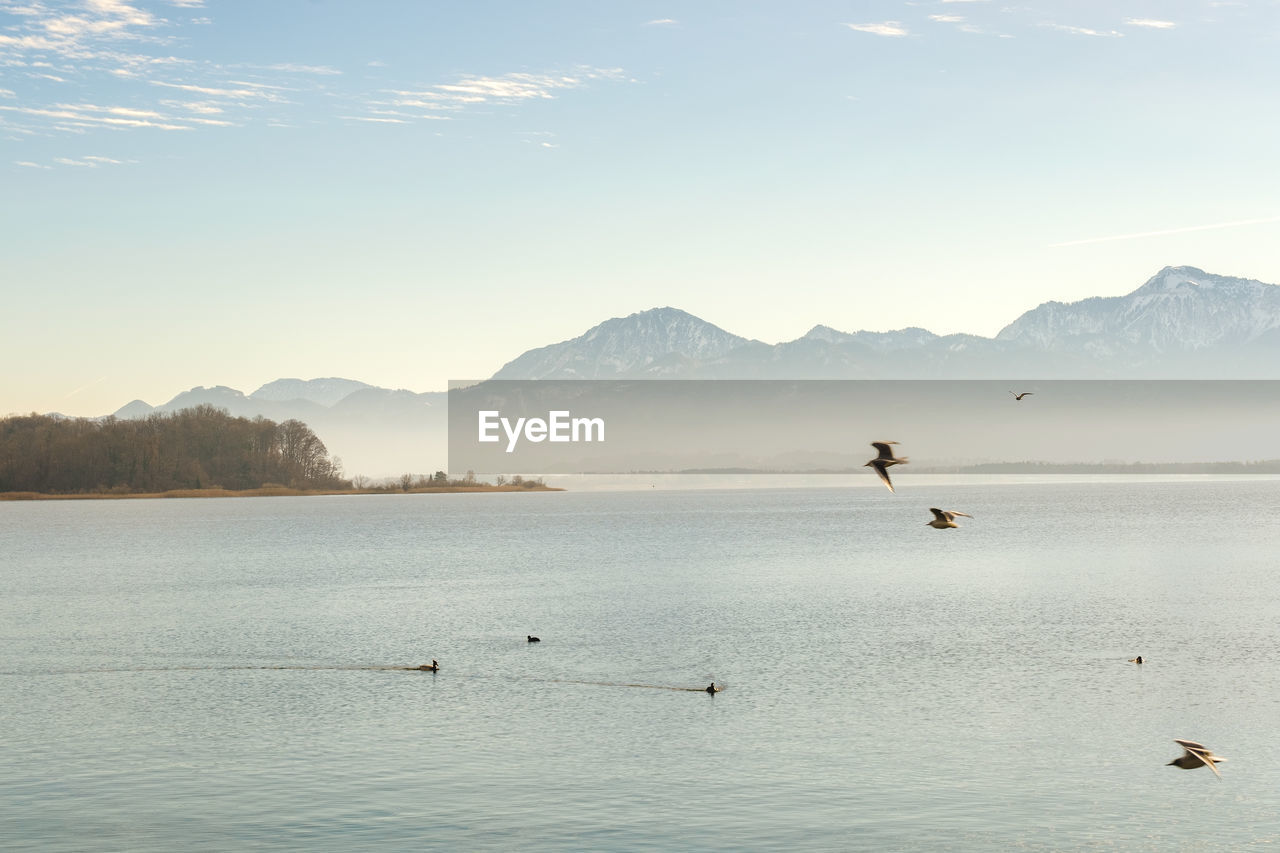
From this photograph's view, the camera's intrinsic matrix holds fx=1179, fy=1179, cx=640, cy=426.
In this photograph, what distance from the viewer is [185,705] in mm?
54781

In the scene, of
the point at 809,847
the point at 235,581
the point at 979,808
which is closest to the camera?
the point at 809,847

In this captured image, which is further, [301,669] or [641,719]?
[301,669]

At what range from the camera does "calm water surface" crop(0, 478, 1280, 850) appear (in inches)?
1425

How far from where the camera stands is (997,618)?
86688mm

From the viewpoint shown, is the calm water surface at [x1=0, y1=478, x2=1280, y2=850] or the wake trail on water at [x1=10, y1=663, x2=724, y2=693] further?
the wake trail on water at [x1=10, y1=663, x2=724, y2=693]

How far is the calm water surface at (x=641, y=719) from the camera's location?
36.2 metres

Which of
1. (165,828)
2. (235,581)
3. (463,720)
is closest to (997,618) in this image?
(463,720)

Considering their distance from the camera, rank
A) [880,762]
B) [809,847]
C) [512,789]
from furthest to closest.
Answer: [880,762]
[512,789]
[809,847]

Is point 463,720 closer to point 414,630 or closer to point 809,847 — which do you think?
point 809,847

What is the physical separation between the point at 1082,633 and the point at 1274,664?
14532mm

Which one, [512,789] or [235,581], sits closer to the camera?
[512,789]

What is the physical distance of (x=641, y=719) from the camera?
50.9 m

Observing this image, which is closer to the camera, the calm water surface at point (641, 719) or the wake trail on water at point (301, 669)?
the calm water surface at point (641, 719)

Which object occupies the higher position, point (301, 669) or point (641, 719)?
point (641, 719)
